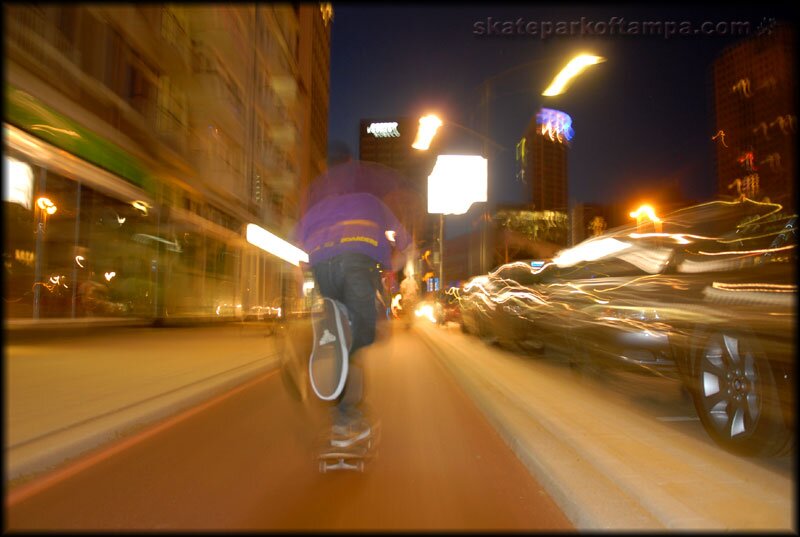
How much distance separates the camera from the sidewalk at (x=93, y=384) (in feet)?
13.4

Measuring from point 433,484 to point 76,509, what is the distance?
2097 mm

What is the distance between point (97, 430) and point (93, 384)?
215 cm

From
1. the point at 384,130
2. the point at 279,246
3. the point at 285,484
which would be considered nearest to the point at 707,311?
the point at 285,484

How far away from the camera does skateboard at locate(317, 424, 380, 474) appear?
3.56m

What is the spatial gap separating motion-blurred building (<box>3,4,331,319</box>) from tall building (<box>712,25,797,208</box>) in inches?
155

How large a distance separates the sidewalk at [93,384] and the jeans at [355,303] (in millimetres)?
1844

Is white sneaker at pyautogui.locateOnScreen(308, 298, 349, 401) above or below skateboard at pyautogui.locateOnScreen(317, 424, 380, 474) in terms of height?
above

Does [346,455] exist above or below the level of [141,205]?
below

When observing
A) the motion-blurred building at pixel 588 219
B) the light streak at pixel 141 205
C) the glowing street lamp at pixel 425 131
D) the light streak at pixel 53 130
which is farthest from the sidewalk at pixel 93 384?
the motion-blurred building at pixel 588 219

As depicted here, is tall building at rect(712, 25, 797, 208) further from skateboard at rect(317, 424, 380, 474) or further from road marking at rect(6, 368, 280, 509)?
road marking at rect(6, 368, 280, 509)

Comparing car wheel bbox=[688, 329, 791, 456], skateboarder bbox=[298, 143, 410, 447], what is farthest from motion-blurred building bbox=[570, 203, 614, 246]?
skateboarder bbox=[298, 143, 410, 447]

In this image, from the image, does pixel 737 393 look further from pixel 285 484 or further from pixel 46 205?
pixel 46 205

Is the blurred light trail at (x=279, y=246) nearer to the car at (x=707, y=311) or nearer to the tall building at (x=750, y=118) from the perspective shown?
the car at (x=707, y=311)

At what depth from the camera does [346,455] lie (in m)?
3.55
